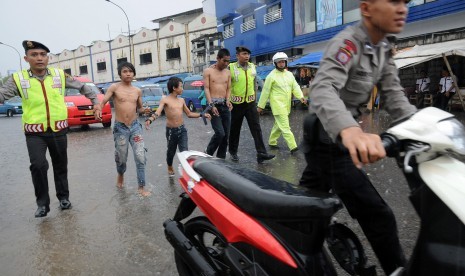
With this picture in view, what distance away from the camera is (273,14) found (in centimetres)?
2381

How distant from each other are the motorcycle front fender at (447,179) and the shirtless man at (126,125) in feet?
12.8

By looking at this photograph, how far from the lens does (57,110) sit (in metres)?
4.18

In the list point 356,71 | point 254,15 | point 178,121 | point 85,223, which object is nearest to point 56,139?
point 85,223

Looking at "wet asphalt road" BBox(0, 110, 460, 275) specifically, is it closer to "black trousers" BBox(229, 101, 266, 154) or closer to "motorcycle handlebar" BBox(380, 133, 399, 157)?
"black trousers" BBox(229, 101, 266, 154)

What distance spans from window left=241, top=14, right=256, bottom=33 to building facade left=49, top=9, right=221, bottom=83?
5199 millimetres

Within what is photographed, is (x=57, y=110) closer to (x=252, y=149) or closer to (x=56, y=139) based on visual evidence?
(x=56, y=139)

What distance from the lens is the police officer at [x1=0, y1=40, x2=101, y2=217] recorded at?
4023mm

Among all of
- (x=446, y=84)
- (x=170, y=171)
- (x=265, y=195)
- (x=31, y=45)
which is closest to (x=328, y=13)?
(x=446, y=84)

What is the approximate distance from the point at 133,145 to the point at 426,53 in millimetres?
10462

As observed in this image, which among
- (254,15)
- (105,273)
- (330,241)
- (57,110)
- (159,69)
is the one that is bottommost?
(105,273)

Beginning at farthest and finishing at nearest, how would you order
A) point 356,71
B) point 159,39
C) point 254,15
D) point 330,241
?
point 159,39 → point 254,15 → point 330,241 → point 356,71

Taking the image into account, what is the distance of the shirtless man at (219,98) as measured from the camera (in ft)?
19.6

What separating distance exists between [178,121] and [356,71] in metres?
3.99

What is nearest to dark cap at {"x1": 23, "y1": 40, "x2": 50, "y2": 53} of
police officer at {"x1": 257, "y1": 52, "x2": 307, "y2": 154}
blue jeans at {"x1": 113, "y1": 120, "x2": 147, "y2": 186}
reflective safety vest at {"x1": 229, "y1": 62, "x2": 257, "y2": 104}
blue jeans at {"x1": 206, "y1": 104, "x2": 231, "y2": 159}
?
blue jeans at {"x1": 113, "y1": 120, "x2": 147, "y2": 186}
